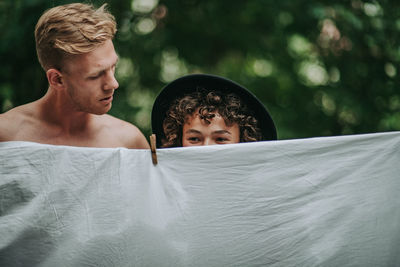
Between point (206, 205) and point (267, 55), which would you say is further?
point (267, 55)

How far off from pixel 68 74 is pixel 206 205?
88 centimetres

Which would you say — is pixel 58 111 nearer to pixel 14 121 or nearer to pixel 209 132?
pixel 14 121

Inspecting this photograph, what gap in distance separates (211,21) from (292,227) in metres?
3.87

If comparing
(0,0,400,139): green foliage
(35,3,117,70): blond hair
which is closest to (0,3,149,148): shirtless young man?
(35,3,117,70): blond hair

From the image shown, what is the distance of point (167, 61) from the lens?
510 cm

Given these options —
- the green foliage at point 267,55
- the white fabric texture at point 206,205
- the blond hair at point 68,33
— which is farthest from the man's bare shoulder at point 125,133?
the green foliage at point 267,55

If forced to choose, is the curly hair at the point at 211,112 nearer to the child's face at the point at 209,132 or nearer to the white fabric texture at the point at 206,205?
the child's face at the point at 209,132

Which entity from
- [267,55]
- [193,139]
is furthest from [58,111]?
[267,55]

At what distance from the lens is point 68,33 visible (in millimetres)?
1762

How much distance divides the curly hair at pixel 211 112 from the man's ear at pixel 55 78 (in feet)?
1.63

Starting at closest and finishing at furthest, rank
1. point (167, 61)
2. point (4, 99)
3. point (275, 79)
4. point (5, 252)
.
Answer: point (5, 252)
point (4, 99)
point (275, 79)
point (167, 61)

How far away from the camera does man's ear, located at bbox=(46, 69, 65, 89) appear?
1.82 meters

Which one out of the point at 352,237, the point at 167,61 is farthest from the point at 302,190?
the point at 167,61

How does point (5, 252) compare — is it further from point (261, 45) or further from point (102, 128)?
point (261, 45)
